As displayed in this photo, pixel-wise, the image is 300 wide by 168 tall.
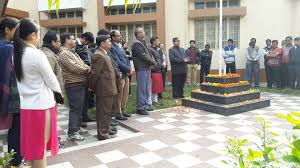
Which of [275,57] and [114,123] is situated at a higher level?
[275,57]

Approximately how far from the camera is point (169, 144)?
441cm

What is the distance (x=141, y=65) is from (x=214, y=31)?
6.33m

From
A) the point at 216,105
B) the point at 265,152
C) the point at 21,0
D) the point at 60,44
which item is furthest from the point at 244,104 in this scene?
the point at 21,0

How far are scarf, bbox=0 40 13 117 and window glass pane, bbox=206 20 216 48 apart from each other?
9.49 metres

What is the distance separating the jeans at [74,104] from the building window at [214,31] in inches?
317

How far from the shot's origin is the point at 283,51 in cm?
980

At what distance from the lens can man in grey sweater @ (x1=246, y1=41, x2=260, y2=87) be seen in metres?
10.6

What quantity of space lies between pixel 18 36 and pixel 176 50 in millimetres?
5608

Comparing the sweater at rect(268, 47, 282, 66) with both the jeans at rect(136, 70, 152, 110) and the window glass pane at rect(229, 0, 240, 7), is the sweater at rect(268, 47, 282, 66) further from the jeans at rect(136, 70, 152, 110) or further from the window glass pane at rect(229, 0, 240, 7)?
the jeans at rect(136, 70, 152, 110)

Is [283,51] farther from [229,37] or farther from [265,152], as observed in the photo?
[265,152]

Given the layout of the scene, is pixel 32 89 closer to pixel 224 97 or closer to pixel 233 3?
pixel 224 97

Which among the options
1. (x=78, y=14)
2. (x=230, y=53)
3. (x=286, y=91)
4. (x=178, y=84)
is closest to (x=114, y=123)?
(x=178, y=84)

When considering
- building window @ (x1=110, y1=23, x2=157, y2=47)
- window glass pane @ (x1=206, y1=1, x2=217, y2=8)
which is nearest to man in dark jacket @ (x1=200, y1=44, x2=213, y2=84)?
window glass pane @ (x1=206, y1=1, x2=217, y2=8)

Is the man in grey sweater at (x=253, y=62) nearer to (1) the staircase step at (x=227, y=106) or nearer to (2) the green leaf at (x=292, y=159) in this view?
(1) the staircase step at (x=227, y=106)
